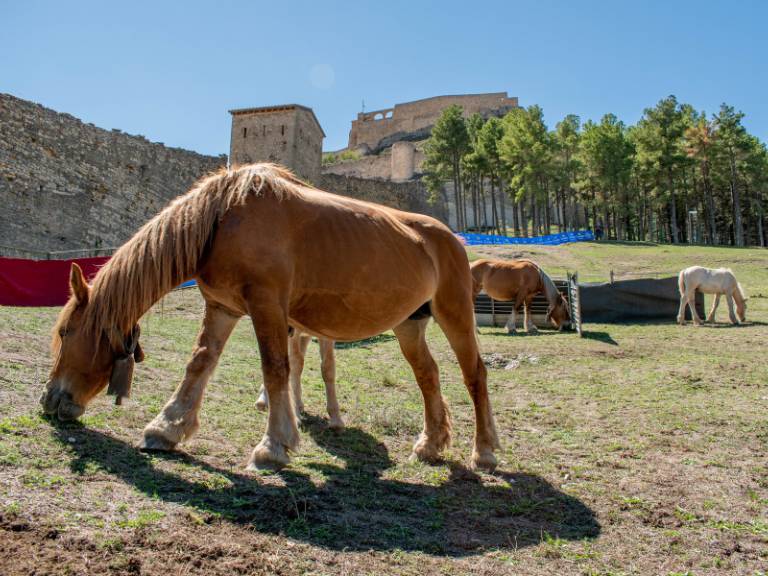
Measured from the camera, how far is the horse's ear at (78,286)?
3482 mm

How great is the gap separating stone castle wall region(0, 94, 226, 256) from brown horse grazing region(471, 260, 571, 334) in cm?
1593

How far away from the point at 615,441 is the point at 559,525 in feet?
6.73

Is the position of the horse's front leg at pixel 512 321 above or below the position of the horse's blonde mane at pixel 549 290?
below

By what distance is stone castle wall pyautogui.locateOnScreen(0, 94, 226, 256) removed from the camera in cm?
2136

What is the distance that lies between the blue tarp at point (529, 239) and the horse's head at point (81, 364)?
3234cm

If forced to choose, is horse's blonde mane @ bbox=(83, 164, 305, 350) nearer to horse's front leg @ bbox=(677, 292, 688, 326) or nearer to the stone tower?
horse's front leg @ bbox=(677, 292, 688, 326)

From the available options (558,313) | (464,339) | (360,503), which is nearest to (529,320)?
(558,313)

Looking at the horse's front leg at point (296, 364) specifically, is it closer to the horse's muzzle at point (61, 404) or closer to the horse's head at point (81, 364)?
the horse's head at point (81, 364)

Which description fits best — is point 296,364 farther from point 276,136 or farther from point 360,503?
point 276,136

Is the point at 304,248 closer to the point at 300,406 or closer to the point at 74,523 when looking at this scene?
the point at 74,523

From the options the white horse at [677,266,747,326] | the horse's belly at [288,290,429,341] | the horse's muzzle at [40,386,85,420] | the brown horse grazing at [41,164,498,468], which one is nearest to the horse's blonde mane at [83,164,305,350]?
the brown horse grazing at [41,164,498,468]

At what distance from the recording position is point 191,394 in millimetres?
3852

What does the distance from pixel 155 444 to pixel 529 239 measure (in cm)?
3682

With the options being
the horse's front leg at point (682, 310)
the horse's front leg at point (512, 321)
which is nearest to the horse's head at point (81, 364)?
the horse's front leg at point (512, 321)
